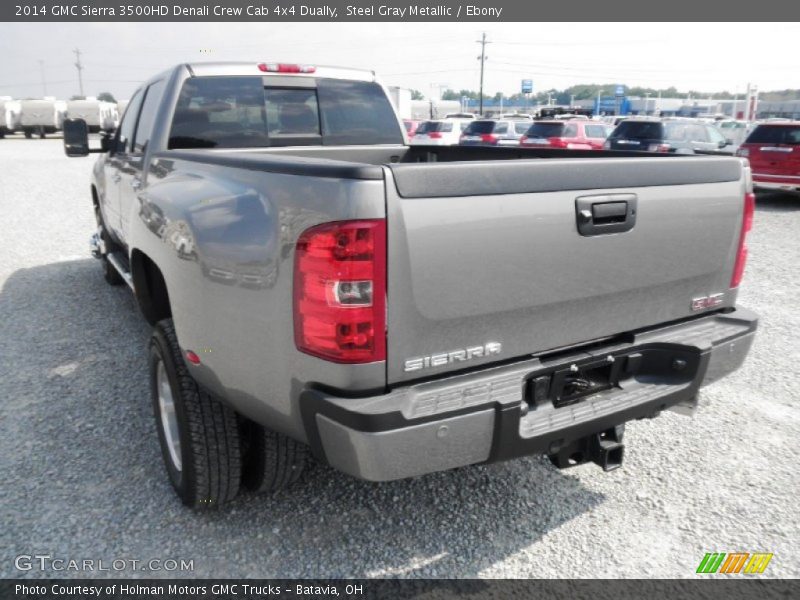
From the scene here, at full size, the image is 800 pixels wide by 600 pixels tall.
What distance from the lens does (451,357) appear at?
2.05 meters

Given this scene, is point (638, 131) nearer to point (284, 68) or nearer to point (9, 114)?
point (284, 68)

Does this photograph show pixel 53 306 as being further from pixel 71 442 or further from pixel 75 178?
pixel 75 178

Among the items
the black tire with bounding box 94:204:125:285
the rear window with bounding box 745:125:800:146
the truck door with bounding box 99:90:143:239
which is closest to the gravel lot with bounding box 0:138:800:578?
Answer: the truck door with bounding box 99:90:143:239

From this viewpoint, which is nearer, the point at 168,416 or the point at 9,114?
the point at 168,416

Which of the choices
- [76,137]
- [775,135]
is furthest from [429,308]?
[775,135]

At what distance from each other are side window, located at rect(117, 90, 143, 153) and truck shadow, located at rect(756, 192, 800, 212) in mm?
12040

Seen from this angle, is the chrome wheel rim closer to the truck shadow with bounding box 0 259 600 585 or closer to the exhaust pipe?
the truck shadow with bounding box 0 259 600 585

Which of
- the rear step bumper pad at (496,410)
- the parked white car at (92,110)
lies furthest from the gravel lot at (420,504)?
the parked white car at (92,110)

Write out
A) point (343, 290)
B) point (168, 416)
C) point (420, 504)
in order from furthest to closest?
point (168, 416) → point (420, 504) → point (343, 290)

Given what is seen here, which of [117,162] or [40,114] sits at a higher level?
[40,114]

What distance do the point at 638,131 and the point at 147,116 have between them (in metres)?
13.4

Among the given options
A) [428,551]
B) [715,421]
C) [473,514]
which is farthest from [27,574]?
[715,421]

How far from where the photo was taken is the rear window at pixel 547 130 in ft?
62.8

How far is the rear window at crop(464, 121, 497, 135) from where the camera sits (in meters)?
23.8
